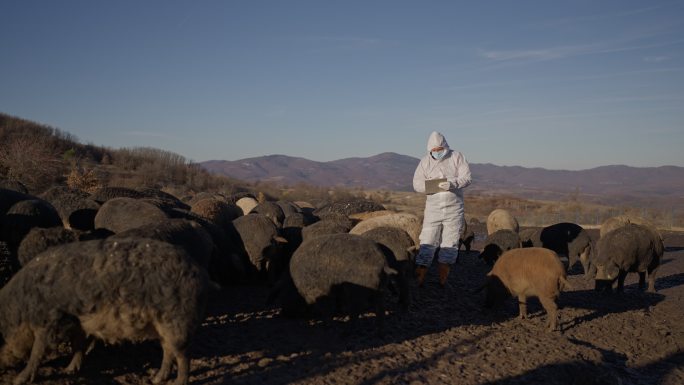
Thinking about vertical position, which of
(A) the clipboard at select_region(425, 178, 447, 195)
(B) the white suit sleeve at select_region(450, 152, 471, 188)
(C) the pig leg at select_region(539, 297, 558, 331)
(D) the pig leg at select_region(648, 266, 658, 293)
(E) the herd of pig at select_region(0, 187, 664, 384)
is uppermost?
(B) the white suit sleeve at select_region(450, 152, 471, 188)

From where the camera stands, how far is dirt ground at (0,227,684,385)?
5082 millimetres

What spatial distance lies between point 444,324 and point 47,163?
21105mm

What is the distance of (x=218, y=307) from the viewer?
7184 millimetres

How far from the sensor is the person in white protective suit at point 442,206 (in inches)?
348

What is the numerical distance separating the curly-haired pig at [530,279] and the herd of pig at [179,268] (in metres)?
0.02

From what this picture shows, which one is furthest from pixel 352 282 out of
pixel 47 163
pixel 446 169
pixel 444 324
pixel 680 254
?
pixel 47 163

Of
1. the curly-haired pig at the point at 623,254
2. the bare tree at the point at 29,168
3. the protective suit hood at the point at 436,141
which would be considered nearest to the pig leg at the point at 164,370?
the protective suit hood at the point at 436,141

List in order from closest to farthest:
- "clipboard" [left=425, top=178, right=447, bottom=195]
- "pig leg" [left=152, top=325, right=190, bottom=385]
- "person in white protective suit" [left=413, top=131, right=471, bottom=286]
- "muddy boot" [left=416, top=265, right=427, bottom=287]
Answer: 1. "pig leg" [left=152, top=325, right=190, bottom=385]
2. "clipboard" [left=425, top=178, right=447, bottom=195]
3. "person in white protective suit" [left=413, top=131, right=471, bottom=286]
4. "muddy boot" [left=416, top=265, right=427, bottom=287]

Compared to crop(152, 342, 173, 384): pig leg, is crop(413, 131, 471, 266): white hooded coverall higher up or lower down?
higher up

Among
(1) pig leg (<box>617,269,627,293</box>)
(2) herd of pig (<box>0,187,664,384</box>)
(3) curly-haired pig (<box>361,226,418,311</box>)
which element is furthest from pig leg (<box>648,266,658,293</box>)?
(3) curly-haired pig (<box>361,226,418,311</box>)

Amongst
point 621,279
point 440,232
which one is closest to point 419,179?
point 440,232

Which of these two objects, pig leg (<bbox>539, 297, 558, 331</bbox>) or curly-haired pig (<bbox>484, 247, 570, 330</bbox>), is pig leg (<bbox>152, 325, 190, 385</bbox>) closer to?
curly-haired pig (<bbox>484, 247, 570, 330</bbox>)

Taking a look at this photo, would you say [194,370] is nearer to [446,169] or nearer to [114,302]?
[114,302]

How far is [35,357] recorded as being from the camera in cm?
433
